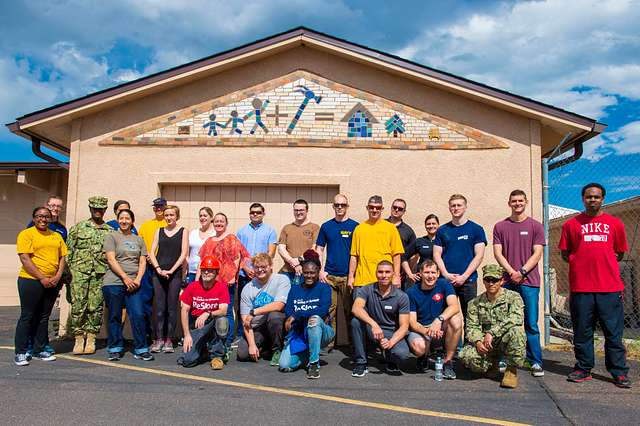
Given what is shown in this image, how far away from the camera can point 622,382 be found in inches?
207

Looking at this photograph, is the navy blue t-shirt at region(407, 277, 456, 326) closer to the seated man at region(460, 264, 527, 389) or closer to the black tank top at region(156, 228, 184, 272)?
the seated man at region(460, 264, 527, 389)

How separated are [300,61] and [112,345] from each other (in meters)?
4.90

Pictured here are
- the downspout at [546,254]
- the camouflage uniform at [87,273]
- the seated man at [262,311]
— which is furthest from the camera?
the downspout at [546,254]

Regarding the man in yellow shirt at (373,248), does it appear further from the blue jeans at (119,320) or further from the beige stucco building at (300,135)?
the blue jeans at (119,320)

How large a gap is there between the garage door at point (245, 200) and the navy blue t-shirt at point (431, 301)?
2.55 m

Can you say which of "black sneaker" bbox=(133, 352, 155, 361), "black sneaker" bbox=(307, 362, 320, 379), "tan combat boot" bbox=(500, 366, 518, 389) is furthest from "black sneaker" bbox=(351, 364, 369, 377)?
"black sneaker" bbox=(133, 352, 155, 361)

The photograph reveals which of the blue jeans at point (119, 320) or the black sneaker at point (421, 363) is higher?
the blue jeans at point (119, 320)

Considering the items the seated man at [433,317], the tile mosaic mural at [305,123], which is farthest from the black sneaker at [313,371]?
the tile mosaic mural at [305,123]

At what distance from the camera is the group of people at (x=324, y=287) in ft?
18.0

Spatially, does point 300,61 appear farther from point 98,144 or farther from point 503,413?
point 503,413

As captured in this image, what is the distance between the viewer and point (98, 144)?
816cm

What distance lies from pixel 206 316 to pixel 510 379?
324 centimetres

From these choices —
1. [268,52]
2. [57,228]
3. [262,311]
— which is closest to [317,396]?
[262,311]

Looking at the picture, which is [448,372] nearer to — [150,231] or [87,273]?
[150,231]
